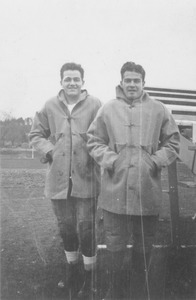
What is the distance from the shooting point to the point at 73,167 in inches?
122

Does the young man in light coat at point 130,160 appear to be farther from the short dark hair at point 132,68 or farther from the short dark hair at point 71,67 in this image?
the short dark hair at point 71,67

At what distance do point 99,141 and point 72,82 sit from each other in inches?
24.4

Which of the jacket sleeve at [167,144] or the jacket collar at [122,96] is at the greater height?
the jacket collar at [122,96]

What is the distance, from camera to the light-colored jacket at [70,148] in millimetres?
3102

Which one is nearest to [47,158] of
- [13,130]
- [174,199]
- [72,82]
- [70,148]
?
[70,148]

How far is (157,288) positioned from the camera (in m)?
3.15

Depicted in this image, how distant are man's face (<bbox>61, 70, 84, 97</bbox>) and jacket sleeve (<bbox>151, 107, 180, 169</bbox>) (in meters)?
0.83

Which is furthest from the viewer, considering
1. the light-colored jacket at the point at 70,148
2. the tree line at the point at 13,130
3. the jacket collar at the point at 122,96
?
the tree line at the point at 13,130

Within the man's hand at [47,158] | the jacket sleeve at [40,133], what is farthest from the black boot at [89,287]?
the jacket sleeve at [40,133]

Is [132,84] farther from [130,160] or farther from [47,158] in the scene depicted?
[47,158]

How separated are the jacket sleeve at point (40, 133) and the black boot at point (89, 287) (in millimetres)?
1254

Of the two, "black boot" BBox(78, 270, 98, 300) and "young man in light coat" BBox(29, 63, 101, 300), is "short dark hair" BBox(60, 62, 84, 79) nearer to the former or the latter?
"young man in light coat" BBox(29, 63, 101, 300)

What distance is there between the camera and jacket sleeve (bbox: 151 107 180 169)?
2.85 metres

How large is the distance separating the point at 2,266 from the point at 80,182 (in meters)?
1.41
